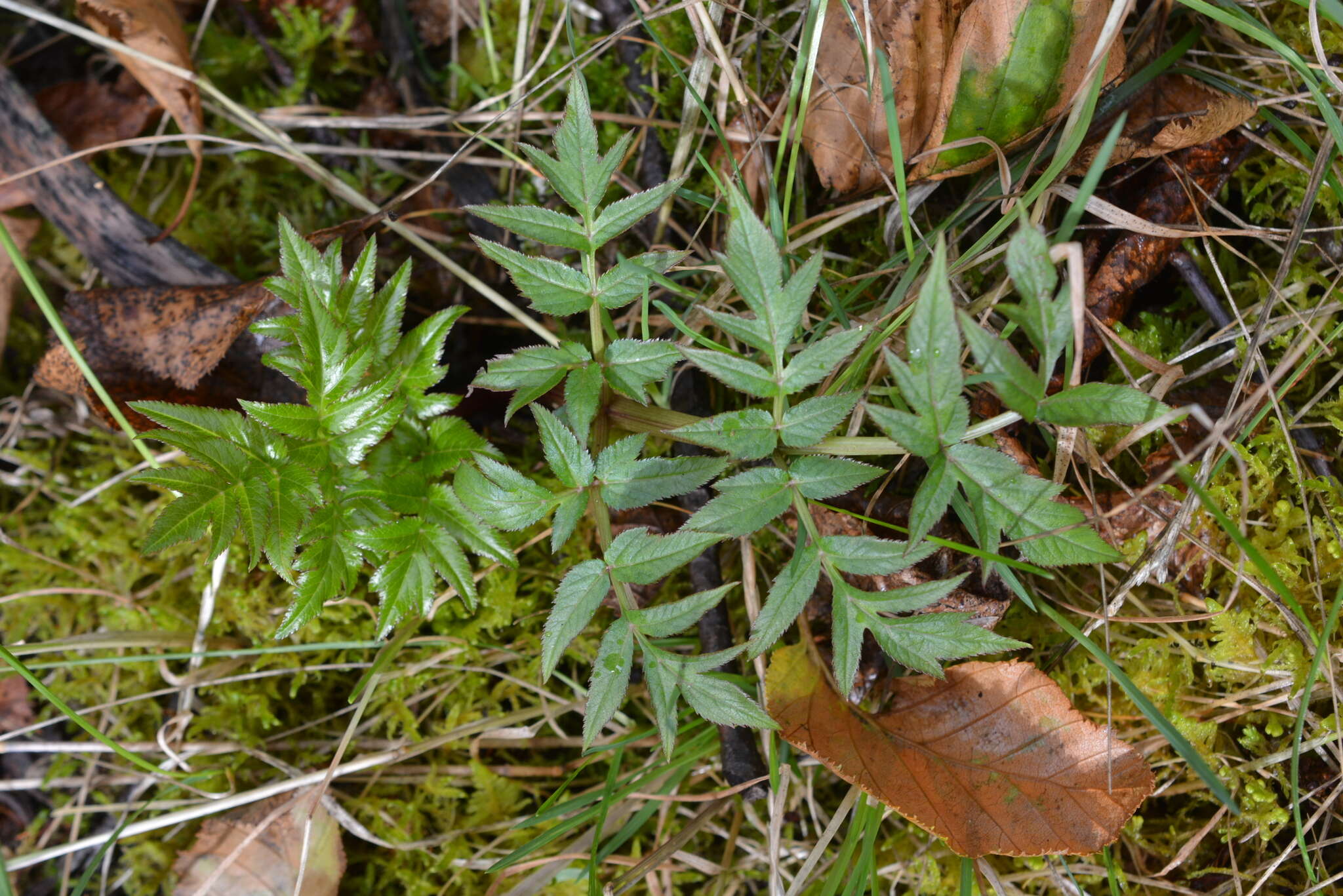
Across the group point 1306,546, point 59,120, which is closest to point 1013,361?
point 1306,546

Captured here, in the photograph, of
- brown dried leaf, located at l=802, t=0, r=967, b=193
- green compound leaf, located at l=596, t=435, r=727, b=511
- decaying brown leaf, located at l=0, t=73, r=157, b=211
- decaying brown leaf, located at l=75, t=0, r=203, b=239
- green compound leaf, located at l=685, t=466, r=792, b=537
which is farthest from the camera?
decaying brown leaf, located at l=0, t=73, r=157, b=211

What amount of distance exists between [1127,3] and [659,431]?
4.41ft

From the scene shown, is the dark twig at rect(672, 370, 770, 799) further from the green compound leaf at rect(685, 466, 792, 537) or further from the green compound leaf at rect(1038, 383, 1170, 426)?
the green compound leaf at rect(1038, 383, 1170, 426)

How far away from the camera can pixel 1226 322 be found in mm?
2053

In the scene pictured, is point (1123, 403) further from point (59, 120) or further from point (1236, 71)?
point (59, 120)

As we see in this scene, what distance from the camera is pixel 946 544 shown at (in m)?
1.65

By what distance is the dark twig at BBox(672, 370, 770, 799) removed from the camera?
82.4 inches

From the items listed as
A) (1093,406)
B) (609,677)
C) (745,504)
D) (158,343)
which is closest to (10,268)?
(158,343)

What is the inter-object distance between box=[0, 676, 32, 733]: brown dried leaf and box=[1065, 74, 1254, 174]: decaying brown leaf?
369 centimetres

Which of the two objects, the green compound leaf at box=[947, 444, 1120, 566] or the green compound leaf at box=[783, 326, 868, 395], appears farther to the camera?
the green compound leaf at box=[783, 326, 868, 395]

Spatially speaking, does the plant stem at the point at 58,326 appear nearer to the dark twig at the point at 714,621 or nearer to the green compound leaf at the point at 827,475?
the dark twig at the point at 714,621

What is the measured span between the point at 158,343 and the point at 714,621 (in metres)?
1.78

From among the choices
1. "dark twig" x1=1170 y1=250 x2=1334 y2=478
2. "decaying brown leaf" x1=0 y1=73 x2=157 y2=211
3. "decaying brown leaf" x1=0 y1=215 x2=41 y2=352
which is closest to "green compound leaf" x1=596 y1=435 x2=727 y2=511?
"dark twig" x1=1170 y1=250 x2=1334 y2=478

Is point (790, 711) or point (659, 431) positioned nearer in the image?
point (659, 431)
